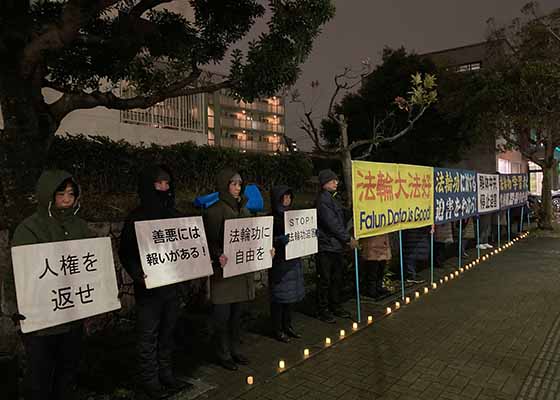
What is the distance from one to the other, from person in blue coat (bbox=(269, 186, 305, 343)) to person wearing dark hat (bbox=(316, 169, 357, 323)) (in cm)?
61

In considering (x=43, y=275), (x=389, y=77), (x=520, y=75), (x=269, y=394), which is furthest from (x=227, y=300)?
(x=389, y=77)

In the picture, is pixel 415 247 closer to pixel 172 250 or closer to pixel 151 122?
pixel 172 250

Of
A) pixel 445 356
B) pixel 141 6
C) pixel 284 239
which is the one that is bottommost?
pixel 445 356

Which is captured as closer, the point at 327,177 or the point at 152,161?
the point at 327,177

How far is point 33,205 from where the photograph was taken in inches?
144

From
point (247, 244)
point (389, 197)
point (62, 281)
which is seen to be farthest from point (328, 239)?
point (62, 281)

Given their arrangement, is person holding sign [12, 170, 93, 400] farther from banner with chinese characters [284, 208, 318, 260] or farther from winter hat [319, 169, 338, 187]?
winter hat [319, 169, 338, 187]

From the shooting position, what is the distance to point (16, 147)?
142 inches

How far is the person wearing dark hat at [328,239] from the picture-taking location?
5539 millimetres

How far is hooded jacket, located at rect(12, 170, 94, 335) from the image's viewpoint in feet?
9.34

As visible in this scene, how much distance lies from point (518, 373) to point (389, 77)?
18.9m

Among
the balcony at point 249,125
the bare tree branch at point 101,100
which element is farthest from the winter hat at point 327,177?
the balcony at point 249,125

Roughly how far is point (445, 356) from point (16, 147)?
4769 millimetres

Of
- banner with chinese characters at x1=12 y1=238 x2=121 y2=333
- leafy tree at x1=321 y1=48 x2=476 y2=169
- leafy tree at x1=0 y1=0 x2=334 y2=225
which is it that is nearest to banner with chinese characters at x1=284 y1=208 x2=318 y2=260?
leafy tree at x1=0 y1=0 x2=334 y2=225
